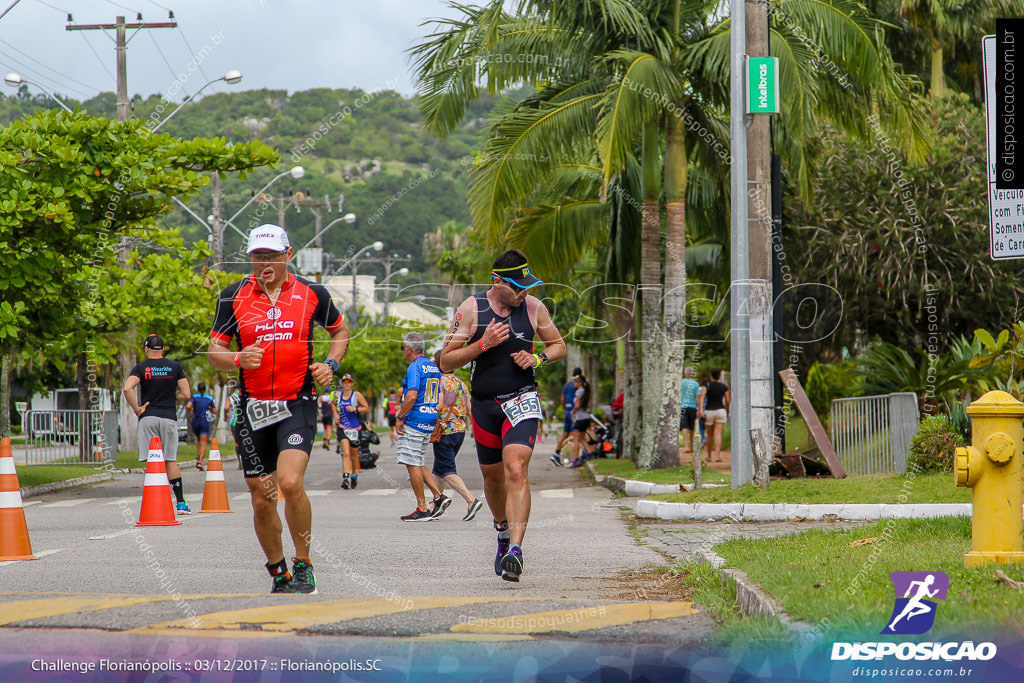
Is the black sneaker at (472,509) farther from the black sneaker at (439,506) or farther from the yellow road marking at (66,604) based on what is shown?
the yellow road marking at (66,604)

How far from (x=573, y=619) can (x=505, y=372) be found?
2.15 meters

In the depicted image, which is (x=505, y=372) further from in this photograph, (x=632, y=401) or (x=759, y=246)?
(x=632, y=401)

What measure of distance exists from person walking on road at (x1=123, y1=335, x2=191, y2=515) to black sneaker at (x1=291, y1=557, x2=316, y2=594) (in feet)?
24.4

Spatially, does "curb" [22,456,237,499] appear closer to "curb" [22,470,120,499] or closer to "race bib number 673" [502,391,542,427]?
Result: "curb" [22,470,120,499]

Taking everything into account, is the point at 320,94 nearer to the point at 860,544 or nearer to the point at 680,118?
the point at 680,118

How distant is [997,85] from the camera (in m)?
6.76

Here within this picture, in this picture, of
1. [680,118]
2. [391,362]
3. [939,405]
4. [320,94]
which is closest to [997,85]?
[939,405]

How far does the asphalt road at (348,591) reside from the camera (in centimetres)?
525

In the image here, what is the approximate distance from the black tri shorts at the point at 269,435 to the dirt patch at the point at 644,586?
192 cm

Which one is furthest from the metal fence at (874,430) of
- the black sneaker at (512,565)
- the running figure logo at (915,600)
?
the running figure logo at (915,600)

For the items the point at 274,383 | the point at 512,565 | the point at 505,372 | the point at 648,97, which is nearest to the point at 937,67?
the point at 648,97

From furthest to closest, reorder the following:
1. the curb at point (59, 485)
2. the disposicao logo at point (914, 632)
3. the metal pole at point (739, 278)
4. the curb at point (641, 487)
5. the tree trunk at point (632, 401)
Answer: the tree trunk at point (632, 401), the curb at point (59, 485), the curb at point (641, 487), the metal pole at point (739, 278), the disposicao logo at point (914, 632)

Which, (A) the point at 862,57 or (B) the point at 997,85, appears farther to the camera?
(A) the point at 862,57

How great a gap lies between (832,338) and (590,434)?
6.06 metres
